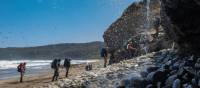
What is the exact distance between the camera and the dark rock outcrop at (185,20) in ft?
46.0

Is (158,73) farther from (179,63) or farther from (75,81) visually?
(75,81)

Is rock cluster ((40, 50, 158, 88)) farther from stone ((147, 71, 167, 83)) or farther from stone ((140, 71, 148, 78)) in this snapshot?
stone ((147, 71, 167, 83))

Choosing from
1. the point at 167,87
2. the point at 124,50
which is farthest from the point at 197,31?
the point at 124,50

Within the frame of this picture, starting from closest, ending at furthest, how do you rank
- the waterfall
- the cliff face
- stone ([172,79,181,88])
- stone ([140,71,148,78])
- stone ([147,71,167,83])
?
1. stone ([172,79,181,88])
2. stone ([147,71,167,83])
3. stone ([140,71,148,78])
4. the waterfall
5. the cliff face

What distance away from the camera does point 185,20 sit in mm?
14461

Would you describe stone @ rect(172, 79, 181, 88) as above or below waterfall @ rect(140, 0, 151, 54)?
below

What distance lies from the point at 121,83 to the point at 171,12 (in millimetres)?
3259

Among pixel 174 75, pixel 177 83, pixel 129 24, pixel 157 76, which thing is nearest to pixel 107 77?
pixel 157 76

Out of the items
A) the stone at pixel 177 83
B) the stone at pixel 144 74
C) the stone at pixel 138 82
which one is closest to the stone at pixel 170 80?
the stone at pixel 177 83

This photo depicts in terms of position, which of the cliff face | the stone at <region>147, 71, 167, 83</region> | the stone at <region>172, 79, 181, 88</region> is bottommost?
the stone at <region>172, 79, 181, 88</region>

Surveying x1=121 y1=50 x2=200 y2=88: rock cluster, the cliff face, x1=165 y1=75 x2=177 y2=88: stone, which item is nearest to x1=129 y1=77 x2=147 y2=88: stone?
x1=121 y1=50 x2=200 y2=88: rock cluster

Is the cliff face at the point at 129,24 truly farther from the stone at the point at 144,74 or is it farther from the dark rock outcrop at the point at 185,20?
the dark rock outcrop at the point at 185,20

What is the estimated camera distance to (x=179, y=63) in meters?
15.7

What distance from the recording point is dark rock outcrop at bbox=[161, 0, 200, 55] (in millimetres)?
14016
